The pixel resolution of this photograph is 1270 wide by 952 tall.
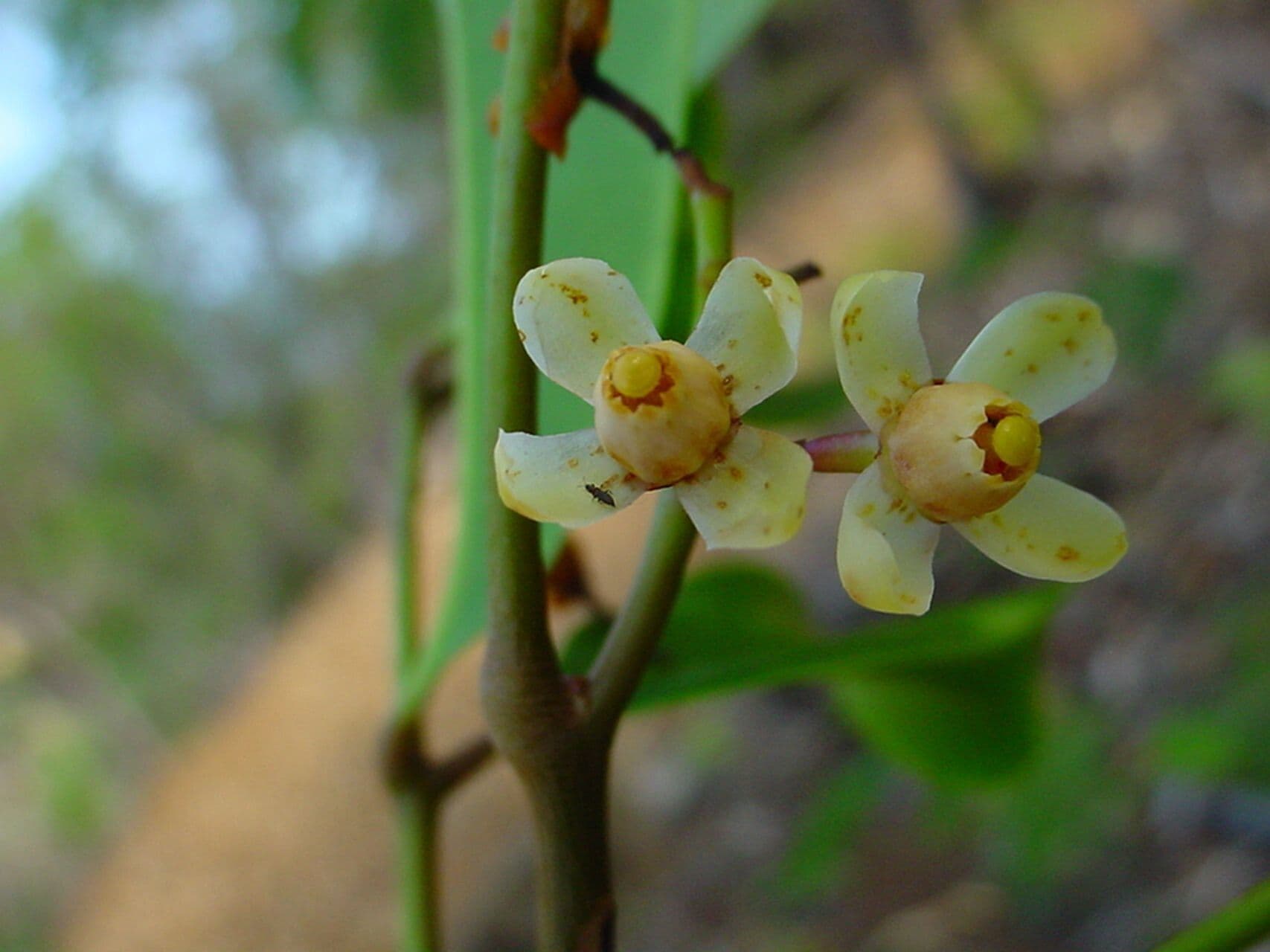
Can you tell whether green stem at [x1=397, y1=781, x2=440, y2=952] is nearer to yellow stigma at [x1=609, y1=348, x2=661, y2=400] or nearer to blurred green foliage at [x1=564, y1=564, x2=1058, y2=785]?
blurred green foliage at [x1=564, y1=564, x2=1058, y2=785]

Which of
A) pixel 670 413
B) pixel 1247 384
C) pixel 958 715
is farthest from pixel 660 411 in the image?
pixel 1247 384

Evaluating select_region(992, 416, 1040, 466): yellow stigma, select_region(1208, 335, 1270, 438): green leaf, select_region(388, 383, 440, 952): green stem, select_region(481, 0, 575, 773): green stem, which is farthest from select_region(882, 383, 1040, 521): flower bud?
select_region(1208, 335, 1270, 438): green leaf

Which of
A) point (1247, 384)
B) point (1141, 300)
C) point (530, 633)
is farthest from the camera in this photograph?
point (1141, 300)

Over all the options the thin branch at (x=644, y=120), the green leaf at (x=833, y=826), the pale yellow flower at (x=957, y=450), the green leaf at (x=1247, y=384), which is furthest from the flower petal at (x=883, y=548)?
the green leaf at (x=1247, y=384)

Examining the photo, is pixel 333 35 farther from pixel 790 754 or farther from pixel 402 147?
pixel 402 147

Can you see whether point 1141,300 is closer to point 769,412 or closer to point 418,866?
point 769,412

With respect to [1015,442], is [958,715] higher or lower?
lower
